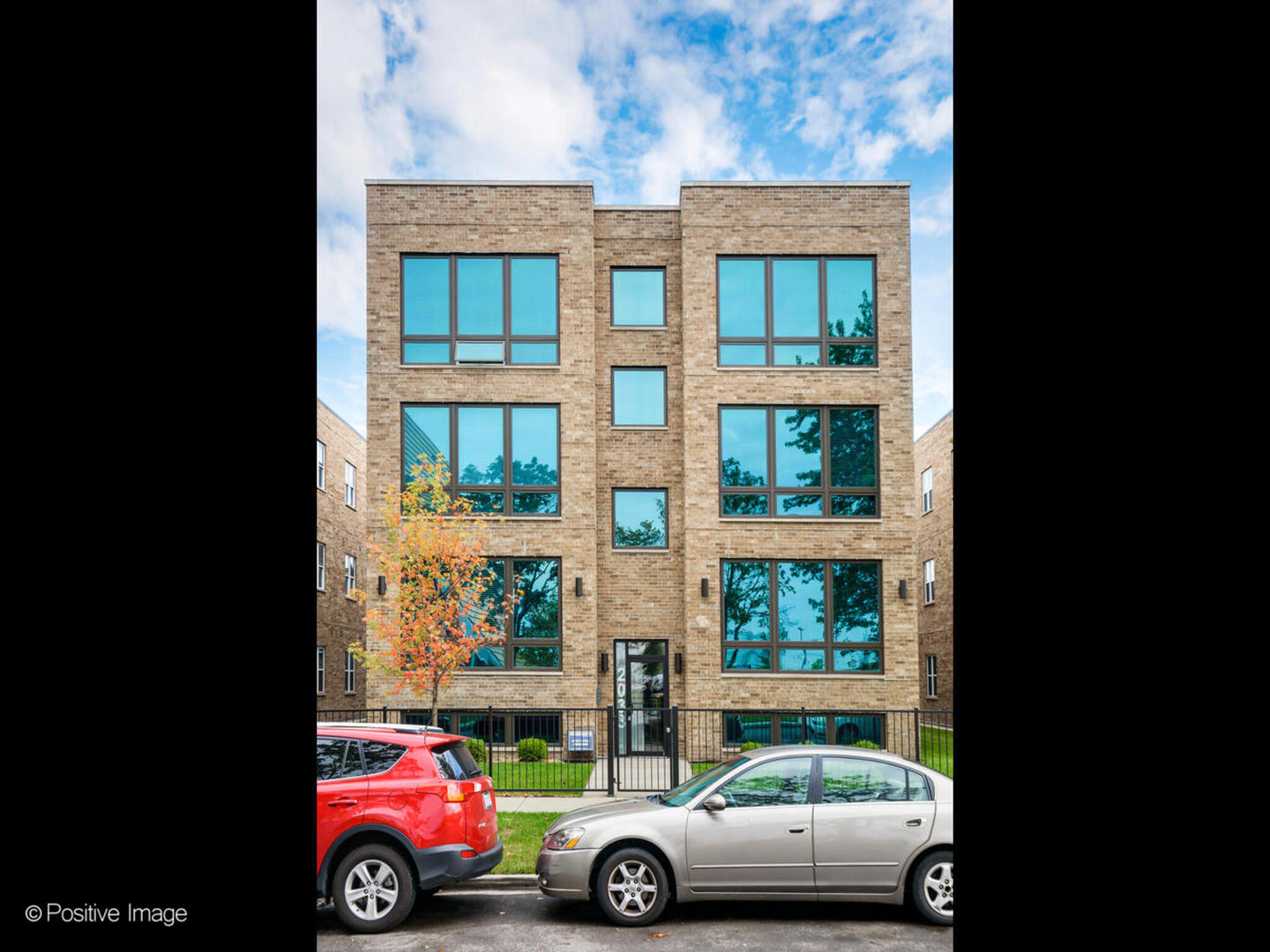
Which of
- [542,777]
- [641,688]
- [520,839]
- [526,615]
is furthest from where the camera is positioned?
[641,688]

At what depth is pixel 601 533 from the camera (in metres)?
21.2

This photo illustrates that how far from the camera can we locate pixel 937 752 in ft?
68.3

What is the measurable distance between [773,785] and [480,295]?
15.2m

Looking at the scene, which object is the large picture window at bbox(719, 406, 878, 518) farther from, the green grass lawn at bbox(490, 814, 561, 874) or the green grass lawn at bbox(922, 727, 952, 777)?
the green grass lawn at bbox(490, 814, 561, 874)

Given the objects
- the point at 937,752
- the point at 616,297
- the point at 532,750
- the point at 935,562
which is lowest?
the point at 937,752

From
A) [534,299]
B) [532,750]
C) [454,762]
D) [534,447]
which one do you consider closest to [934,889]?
[454,762]

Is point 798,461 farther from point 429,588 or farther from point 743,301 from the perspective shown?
point 429,588

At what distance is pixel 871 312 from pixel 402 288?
413 inches

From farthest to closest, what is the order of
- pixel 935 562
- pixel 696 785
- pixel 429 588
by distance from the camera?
pixel 935 562
pixel 429 588
pixel 696 785

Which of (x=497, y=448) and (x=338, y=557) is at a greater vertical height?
(x=497, y=448)
